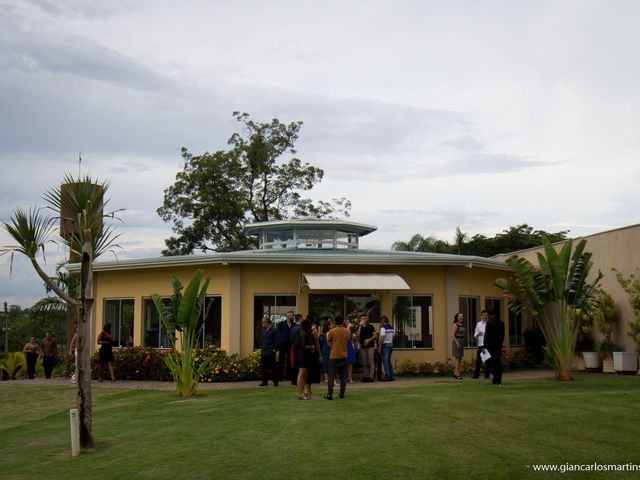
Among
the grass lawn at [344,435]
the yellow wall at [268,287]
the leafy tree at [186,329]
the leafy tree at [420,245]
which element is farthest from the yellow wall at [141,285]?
the leafy tree at [420,245]

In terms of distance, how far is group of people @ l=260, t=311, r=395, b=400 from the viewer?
1294cm

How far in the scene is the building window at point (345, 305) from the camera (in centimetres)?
1900

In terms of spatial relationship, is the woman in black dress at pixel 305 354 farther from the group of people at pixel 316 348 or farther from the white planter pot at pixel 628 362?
the white planter pot at pixel 628 362

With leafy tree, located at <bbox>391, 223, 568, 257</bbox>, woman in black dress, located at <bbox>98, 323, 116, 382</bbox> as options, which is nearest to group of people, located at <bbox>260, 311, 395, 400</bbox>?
woman in black dress, located at <bbox>98, 323, 116, 382</bbox>

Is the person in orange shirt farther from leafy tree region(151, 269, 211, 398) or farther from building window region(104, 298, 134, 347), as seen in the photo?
building window region(104, 298, 134, 347)

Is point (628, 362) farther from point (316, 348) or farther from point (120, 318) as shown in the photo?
point (120, 318)

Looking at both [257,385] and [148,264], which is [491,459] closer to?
[257,385]

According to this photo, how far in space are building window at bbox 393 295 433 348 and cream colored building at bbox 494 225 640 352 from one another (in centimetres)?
479

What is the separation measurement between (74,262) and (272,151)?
1715 centimetres

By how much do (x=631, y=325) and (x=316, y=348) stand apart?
863cm

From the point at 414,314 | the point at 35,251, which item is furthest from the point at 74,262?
the point at 35,251

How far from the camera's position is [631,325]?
1733 centimetres

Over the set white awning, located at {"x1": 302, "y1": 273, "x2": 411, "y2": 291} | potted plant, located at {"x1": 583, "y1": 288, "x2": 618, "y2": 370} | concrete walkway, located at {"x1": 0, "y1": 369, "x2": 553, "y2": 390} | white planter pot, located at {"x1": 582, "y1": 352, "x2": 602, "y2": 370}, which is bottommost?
concrete walkway, located at {"x1": 0, "y1": 369, "x2": 553, "y2": 390}

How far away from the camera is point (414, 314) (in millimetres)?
19469
